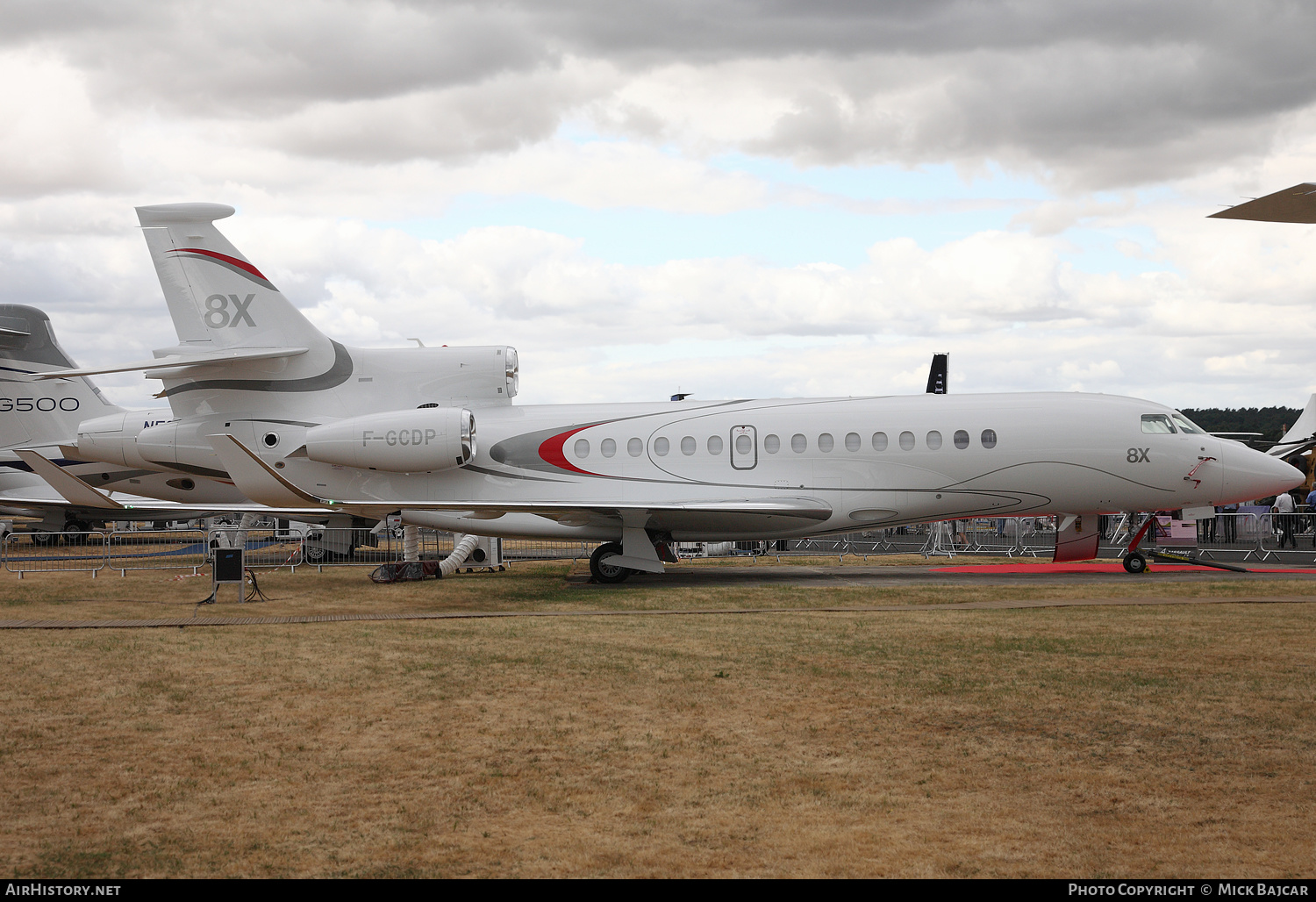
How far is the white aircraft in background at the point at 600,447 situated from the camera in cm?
1872

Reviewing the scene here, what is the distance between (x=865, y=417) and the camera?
1930cm

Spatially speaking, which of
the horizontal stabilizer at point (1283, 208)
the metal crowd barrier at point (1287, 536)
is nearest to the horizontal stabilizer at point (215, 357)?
the horizontal stabilizer at point (1283, 208)

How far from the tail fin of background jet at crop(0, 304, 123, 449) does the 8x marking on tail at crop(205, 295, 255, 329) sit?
41.7 ft

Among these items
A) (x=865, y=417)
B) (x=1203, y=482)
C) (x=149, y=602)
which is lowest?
(x=149, y=602)

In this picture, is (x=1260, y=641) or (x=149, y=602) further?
(x=149, y=602)

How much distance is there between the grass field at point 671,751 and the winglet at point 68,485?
5917 millimetres

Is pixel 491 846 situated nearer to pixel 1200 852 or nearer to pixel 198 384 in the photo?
pixel 1200 852

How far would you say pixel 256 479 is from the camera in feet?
58.6

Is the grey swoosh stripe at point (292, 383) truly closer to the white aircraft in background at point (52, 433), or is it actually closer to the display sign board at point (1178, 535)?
the white aircraft in background at point (52, 433)

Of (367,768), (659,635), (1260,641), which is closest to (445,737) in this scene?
(367,768)

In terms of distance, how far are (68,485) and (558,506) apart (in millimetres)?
8809

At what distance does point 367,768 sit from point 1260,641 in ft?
29.7

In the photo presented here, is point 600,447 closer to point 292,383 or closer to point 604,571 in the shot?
point 604,571

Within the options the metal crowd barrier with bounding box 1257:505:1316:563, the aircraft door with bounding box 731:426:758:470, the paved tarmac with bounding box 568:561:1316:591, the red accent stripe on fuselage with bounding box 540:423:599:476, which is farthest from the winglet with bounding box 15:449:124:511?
the metal crowd barrier with bounding box 1257:505:1316:563
